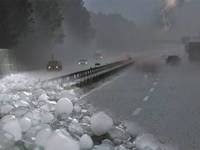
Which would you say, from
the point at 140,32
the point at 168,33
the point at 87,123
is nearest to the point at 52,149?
the point at 87,123

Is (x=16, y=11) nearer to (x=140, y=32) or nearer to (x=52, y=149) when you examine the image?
(x=52, y=149)

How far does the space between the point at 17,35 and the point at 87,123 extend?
61413 mm

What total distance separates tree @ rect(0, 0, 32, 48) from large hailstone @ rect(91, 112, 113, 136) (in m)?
58.6

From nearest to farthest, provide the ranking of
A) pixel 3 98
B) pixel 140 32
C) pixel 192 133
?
1. pixel 3 98
2. pixel 192 133
3. pixel 140 32

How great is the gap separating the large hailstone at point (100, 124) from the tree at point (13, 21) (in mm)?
58569

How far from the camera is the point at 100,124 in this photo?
22.9 feet

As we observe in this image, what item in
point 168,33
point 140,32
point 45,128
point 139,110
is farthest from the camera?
point 140,32

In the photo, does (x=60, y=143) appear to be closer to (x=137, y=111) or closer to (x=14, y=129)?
(x=14, y=129)

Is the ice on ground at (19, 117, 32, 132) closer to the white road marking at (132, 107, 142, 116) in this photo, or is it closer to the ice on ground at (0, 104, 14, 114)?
the ice on ground at (0, 104, 14, 114)

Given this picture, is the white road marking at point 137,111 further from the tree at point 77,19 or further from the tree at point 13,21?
the tree at point 77,19

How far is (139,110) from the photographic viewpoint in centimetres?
1559

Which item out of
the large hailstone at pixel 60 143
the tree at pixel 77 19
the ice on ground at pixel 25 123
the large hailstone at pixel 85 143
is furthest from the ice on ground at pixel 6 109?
the tree at pixel 77 19

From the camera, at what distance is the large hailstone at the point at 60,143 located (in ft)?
16.5

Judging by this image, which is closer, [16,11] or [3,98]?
[3,98]
